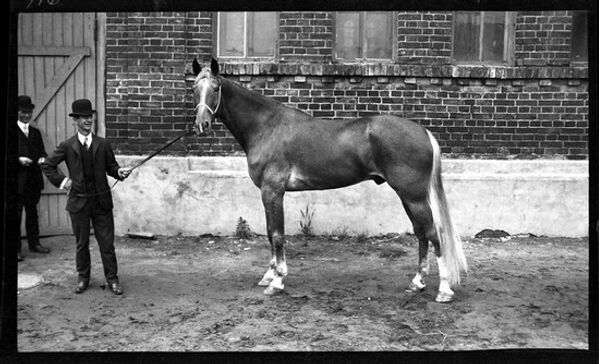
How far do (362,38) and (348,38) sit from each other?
19 centimetres

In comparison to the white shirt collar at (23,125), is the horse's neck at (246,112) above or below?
above

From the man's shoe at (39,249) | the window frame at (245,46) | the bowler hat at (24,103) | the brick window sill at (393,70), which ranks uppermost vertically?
the window frame at (245,46)

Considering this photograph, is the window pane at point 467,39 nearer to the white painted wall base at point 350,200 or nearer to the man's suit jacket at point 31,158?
the white painted wall base at point 350,200

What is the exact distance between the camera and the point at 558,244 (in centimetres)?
679

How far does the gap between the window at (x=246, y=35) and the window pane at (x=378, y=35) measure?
4.05ft

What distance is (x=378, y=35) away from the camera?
7.17 m

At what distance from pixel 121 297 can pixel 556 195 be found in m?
5.53

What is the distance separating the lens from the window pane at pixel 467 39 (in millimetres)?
7113

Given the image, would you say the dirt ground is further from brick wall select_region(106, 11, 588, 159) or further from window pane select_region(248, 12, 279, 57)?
window pane select_region(248, 12, 279, 57)

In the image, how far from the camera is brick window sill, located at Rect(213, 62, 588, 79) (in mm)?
6953

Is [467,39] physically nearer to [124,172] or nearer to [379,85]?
[379,85]

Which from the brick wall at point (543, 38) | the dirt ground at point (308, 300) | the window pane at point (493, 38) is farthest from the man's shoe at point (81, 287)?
the brick wall at point (543, 38)

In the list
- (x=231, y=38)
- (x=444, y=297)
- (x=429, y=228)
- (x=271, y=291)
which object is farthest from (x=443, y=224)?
(x=231, y=38)
